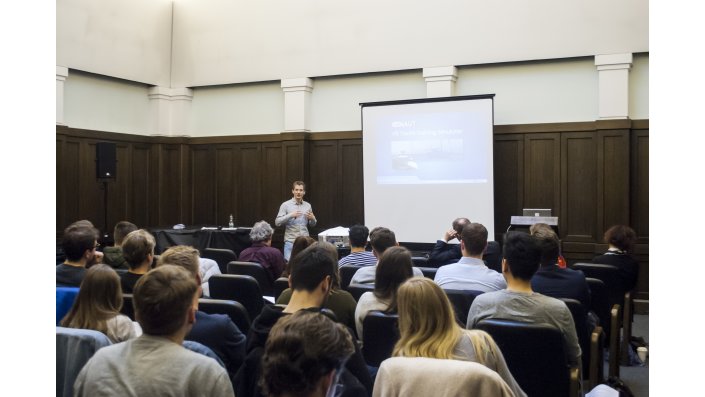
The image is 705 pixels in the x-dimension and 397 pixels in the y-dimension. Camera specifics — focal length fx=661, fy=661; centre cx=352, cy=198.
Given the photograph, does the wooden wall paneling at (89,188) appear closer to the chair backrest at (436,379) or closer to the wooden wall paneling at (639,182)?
the wooden wall paneling at (639,182)

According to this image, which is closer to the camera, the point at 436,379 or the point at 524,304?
the point at 436,379

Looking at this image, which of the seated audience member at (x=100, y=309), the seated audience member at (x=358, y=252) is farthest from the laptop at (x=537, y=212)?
the seated audience member at (x=100, y=309)

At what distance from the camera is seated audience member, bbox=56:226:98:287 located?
3.72 metres

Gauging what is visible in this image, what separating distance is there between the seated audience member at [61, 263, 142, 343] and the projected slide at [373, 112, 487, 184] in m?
6.04

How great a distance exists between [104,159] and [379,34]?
13.2 ft

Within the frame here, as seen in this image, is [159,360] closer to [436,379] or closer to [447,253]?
[436,379]

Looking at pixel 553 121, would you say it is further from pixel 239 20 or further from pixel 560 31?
pixel 239 20

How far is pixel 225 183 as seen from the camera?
10164 mm

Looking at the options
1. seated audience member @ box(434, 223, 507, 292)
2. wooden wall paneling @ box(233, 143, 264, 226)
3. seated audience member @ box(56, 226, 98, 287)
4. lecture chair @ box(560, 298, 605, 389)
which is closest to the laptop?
wooden wall paneling @ box(233, 143, 264, 226)

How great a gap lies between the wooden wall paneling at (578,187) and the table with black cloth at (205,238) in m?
4.10

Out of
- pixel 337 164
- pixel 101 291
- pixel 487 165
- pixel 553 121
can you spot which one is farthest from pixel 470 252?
pixel 337 164

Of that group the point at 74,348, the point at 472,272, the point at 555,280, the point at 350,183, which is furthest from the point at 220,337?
the point at 350,183

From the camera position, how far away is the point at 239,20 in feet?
31.9

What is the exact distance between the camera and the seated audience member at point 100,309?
98.0 inches
